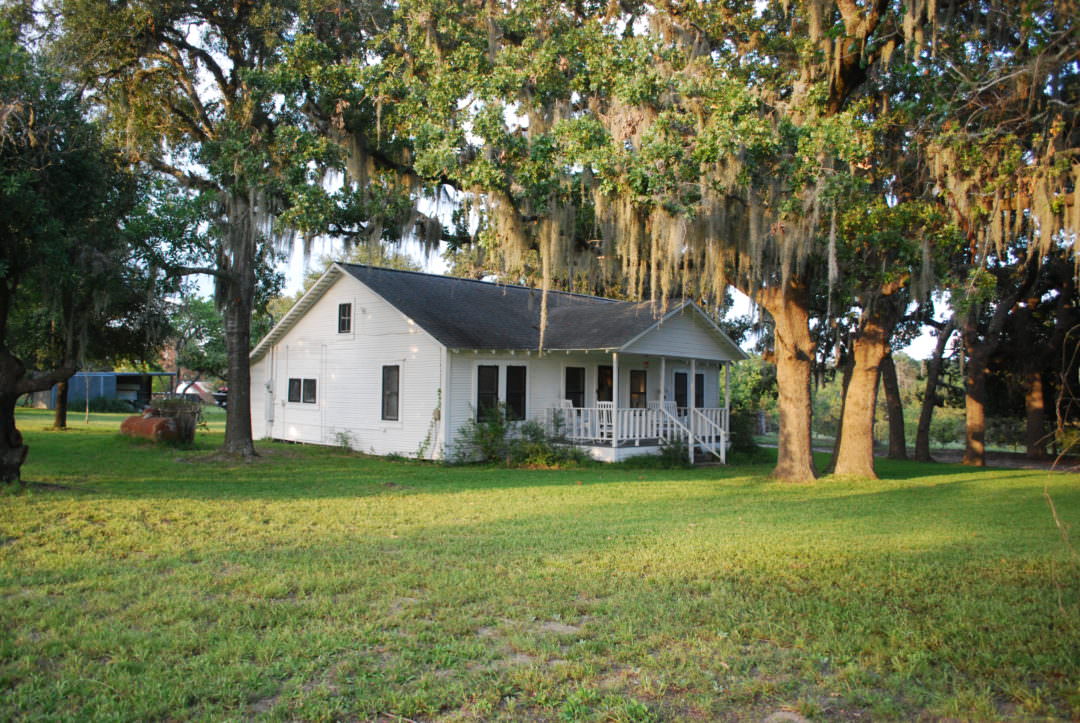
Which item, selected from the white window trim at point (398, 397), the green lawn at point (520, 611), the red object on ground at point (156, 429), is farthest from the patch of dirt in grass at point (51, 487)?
the white window trim at point (398, 397)

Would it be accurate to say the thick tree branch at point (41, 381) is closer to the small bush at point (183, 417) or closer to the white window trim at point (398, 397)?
the small bush at point (183, 417)

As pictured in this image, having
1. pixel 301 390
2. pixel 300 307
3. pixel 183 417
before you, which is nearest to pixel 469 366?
pixel 300 307

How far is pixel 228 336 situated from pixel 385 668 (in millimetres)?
13734

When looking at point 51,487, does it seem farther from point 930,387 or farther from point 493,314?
point 930,387

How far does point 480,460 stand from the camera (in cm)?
1809

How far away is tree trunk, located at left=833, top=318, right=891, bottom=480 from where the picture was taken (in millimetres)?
15484

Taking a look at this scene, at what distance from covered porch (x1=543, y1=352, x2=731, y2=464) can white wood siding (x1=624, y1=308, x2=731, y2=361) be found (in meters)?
0.26

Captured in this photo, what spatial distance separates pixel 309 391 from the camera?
71.9 ft

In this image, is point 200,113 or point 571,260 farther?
point 200,113

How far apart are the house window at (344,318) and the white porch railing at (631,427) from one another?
19.4ft

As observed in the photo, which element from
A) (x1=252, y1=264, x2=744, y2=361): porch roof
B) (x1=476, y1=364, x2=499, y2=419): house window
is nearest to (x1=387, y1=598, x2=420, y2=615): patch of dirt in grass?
(x1=252, y1=264, x2=744, y2=361): porch roof

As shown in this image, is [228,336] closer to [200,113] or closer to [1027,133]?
[200,113]

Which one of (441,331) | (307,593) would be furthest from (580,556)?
(441,331)

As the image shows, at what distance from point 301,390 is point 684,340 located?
1100 cm
